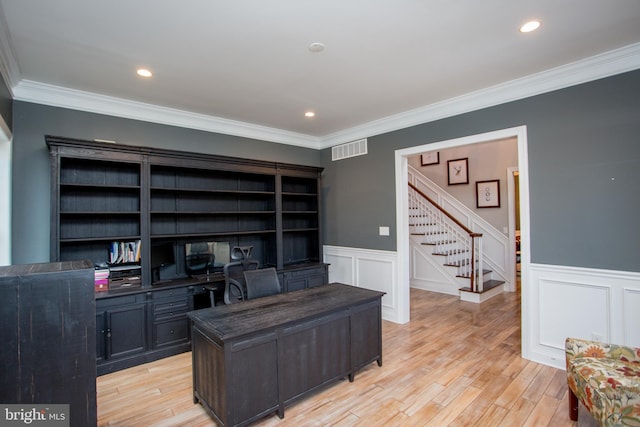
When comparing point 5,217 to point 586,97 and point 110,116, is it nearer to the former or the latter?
point 110,116

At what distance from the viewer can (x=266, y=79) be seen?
3.08 metres

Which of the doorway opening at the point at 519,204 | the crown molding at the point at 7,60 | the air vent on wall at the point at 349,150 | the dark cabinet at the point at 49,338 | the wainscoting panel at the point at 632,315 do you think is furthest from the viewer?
the air vent on wall at the point at 349,150

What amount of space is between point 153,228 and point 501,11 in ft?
13.3

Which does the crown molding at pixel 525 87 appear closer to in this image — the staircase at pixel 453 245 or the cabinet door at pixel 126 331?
the staircase at pixel 453 245

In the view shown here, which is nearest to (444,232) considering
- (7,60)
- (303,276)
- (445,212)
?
(445,212)

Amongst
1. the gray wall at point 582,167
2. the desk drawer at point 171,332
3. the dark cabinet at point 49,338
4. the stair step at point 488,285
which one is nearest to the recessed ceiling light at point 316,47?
the gray wall at point 582,167

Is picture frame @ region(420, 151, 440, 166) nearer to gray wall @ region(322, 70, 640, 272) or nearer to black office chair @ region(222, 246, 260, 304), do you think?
gray wall @ region(322, 70, 640, 272)

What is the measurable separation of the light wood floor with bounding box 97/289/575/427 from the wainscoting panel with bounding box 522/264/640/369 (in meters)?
0.26

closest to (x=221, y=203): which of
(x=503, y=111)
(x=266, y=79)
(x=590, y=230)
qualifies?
(x=266, y=79)

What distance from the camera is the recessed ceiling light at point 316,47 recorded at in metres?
2.45

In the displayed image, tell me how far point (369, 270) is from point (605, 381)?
305 cm

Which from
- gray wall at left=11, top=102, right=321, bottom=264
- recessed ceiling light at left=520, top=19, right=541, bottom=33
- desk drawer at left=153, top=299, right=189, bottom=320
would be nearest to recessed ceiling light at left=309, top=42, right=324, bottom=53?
recessed ceiling light at left=520, top=19, right=541, bottom=33

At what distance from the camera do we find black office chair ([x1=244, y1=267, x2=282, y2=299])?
2.96 m

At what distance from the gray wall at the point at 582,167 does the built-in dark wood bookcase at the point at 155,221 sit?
Result: 9.47 ft
